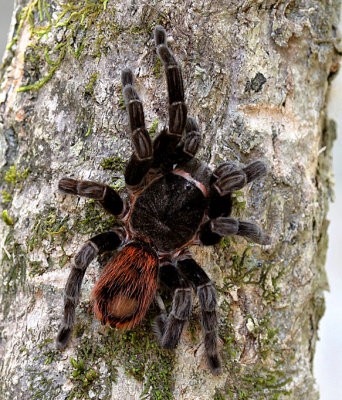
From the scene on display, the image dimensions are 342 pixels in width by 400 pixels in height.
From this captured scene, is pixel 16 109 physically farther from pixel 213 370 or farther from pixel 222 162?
pixel 213 370

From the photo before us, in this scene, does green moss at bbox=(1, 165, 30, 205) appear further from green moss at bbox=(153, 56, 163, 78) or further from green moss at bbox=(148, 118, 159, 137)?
green moss at bbox=(153, 56, 163, 78)

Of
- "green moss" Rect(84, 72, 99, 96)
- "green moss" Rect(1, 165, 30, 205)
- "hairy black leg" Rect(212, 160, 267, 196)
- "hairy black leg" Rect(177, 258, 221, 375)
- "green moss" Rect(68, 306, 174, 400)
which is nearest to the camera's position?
"green moss" Rect(68, 306, 174, 400)

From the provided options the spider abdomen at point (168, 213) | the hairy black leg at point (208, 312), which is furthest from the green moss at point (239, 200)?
the hairy black leg at point (208, 312)

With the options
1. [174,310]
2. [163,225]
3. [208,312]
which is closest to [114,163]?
[163,225]

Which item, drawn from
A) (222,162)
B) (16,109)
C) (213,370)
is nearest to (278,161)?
(222,162)

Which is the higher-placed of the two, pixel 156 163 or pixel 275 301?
pixel 156 163

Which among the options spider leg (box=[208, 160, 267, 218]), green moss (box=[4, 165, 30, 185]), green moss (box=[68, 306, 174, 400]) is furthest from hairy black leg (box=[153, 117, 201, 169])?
green moss (box=[68, 306, 174, 400])
